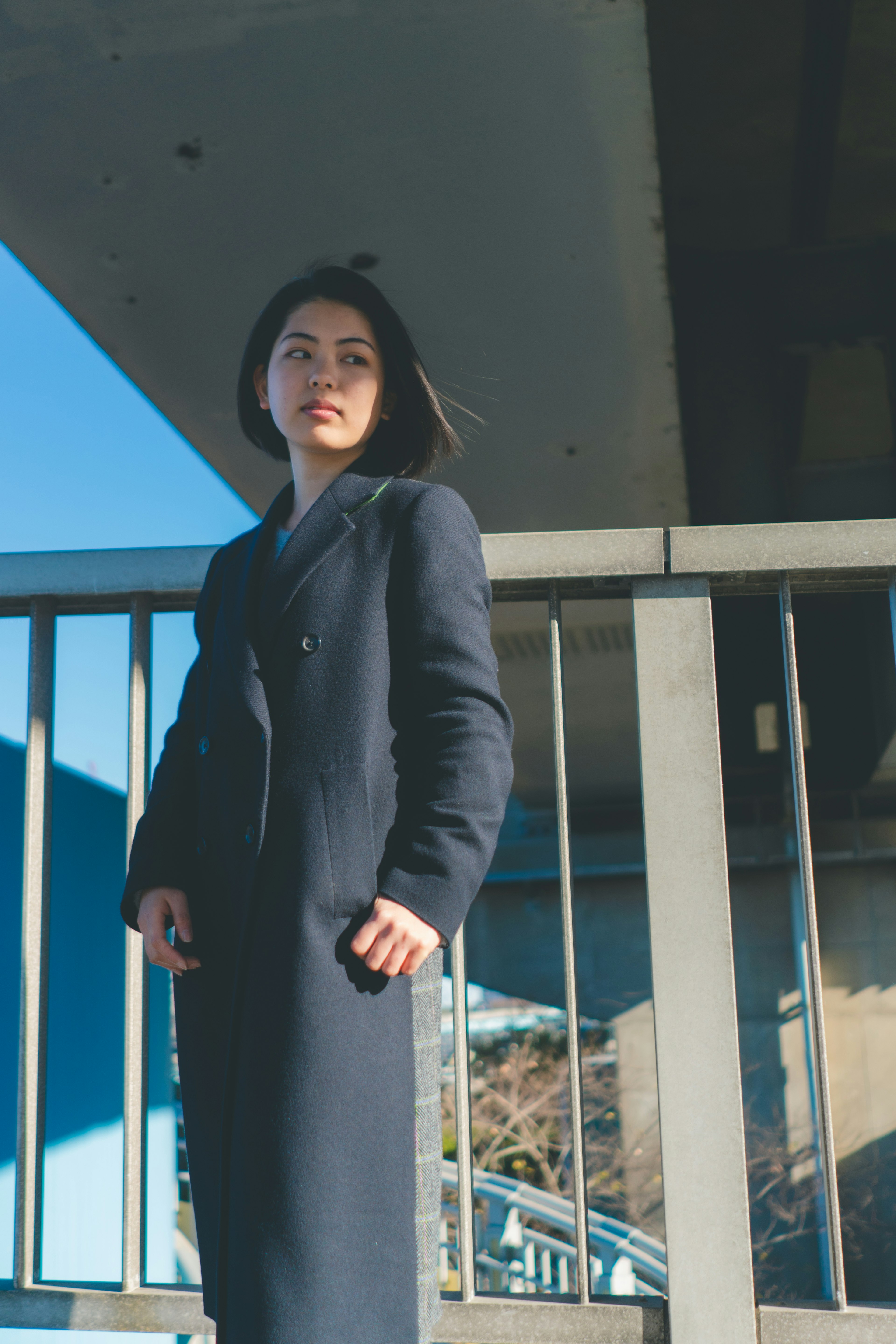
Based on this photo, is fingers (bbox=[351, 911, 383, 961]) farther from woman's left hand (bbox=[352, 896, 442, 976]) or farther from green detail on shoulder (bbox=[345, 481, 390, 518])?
green detail on shoulder (bbox=[345, 481, 390, 518])

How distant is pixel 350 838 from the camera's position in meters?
1.06

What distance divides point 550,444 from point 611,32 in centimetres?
266

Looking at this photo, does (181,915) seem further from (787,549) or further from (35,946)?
(787,549)

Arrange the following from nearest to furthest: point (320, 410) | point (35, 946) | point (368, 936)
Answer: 1. point (368, 936)
2. point (320, 410)
3. point (35, 946)

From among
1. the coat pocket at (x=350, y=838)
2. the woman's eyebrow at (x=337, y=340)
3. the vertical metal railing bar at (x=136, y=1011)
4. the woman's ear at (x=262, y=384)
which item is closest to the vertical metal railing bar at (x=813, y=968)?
the coat pocket at (x=350, y=838)

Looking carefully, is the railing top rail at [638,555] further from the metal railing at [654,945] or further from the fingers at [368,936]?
the fingers at [368,936]

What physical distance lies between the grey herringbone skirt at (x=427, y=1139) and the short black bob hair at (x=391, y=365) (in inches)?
26.5

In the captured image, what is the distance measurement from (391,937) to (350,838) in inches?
4.5

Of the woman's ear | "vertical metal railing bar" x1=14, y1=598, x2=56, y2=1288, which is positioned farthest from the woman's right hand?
the woman's ear

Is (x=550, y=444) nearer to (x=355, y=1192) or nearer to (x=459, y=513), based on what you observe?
(x=459, y=513)

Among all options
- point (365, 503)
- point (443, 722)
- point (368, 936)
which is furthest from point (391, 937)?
point (365, 503)

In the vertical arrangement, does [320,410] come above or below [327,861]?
above

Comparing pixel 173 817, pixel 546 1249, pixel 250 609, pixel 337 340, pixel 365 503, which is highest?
pixel 337 340

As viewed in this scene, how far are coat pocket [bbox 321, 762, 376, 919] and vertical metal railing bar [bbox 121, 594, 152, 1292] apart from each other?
40 cm
